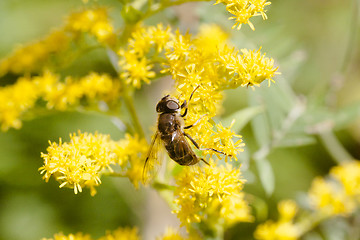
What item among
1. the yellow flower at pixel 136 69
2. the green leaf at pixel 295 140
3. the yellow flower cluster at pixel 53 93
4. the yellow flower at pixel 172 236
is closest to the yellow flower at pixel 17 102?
the yellow flower cluster at pixel 53 93

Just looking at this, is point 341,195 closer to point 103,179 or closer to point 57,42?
point 57,42

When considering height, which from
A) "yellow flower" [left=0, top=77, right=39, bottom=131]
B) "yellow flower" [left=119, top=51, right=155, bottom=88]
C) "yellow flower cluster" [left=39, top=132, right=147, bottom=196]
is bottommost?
"yellow flower cluster" [left=39, top=132, right=147, bottom=196]

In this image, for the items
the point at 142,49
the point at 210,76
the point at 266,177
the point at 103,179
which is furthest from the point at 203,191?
the point at 103,179

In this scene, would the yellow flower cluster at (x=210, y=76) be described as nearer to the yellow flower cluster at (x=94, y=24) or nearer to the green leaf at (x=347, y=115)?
the yellow flower cluster at (x=94, y=24)

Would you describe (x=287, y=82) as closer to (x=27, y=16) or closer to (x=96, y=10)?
(x=96, y=10)

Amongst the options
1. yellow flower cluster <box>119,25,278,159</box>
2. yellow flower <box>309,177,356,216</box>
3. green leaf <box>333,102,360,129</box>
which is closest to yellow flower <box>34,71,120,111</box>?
yellow flower cluster <box>119,25,278,159</box>

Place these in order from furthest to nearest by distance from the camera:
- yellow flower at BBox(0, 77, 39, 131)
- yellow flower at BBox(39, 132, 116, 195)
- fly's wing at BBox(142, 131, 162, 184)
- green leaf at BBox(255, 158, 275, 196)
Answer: yellow flower at BBox(0, 77, 39, 131) < green leaf at BBox(255, 158, 275, 196) < fly's wing at BBox(142, 131, 162, 184) < yellow flower at BBox(39, 132, 116, 195)

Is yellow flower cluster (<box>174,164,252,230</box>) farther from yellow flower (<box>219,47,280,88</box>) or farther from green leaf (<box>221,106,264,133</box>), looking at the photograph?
yellow flower (<box>219,47,280,88</box>)
